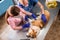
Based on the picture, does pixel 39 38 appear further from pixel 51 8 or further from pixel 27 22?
pixel 51 8

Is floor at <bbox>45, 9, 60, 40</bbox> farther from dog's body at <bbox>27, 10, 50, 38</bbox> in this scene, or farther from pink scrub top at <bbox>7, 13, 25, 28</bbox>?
pink scrub top at <bbox>7, 13, 25, 28</bbox>

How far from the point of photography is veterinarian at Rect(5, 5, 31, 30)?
1.14 meters

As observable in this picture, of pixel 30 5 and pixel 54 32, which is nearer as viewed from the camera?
pixel 30 5

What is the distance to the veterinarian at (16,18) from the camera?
114 cm

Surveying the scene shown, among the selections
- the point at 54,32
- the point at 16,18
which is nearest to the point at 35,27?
the point at 16,18

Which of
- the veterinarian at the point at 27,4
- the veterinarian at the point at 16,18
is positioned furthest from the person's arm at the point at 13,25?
the veterinarian at the point at 27,4

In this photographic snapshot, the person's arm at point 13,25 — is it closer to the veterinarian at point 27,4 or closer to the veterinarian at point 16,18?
the veterinarian at point 16,18

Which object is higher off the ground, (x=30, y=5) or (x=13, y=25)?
(x=30, y=5)

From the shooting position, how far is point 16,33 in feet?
3.94

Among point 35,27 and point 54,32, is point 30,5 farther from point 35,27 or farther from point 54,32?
point 54,32

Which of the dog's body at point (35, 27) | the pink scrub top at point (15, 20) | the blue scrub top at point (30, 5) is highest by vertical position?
the blue scrub top at point (30, 5)

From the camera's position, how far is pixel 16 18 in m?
1.15

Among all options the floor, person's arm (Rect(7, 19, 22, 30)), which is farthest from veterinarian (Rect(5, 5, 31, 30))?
the floor

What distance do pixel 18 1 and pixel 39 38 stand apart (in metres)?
0.32
